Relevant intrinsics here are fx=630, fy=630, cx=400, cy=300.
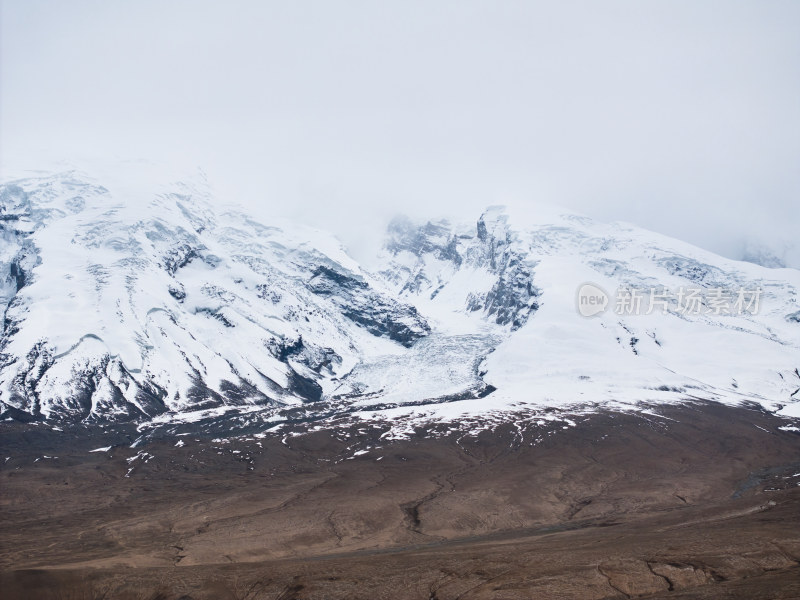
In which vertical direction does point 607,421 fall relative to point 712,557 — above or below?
below

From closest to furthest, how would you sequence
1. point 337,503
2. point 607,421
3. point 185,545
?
point 185,545
point 337,503
point 607,421

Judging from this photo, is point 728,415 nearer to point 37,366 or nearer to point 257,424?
point 257,424

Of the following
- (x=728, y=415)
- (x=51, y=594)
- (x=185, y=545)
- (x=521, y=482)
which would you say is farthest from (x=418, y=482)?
(x=728, y=415)

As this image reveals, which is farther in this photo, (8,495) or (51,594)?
(8,495)

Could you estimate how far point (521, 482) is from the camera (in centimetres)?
12212

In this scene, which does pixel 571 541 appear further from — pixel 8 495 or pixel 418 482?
pixel 8 495

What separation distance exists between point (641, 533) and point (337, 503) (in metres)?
50.5

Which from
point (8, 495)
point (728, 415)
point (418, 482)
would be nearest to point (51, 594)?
point (8, 495)

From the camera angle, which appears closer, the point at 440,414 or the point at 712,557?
the point at 712,557

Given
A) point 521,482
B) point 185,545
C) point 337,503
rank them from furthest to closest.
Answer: point 521,482 → point 337,503 → point 185,545

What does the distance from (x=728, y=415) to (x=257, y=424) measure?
139376 mm

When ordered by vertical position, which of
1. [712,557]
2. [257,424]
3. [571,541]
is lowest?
[257,424]

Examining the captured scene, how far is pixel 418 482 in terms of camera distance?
123 m

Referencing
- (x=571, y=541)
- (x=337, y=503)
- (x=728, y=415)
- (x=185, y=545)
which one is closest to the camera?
(x=571, y=541)
